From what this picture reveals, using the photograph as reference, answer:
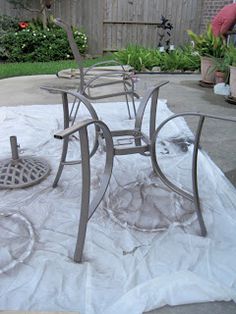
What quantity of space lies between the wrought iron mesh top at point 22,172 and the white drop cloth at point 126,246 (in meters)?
0.06

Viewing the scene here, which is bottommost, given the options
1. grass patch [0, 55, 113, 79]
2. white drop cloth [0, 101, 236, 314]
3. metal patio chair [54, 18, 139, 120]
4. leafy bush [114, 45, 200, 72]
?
white drop cloth [0, 101, 236, 314]

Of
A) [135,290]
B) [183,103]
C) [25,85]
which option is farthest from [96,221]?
[25,85]

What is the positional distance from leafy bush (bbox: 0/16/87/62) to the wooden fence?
773 millimetres

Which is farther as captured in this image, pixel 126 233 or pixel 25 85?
pixel 25 85

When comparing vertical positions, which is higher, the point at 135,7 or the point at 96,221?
the point at 135,7

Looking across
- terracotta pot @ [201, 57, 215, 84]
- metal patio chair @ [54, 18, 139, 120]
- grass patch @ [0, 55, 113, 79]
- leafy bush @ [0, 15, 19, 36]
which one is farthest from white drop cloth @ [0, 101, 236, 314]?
leafy bush @ [0, 15, 19, 36]

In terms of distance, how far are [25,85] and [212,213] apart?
376 centimetres

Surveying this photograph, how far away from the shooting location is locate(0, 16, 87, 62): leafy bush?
687 cm

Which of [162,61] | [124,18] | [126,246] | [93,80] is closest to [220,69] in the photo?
[162,61]

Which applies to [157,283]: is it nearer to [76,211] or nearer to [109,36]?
[76,211]

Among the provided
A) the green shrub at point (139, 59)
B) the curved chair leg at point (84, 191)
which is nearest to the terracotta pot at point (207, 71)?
the green shrub at point (139, 59)

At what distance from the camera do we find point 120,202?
6.62ft

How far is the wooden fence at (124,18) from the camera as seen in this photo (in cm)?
760

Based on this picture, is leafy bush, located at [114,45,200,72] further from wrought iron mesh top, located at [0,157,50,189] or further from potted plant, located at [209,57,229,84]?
wrought iron mesh top, located at [0,157,50,189]
